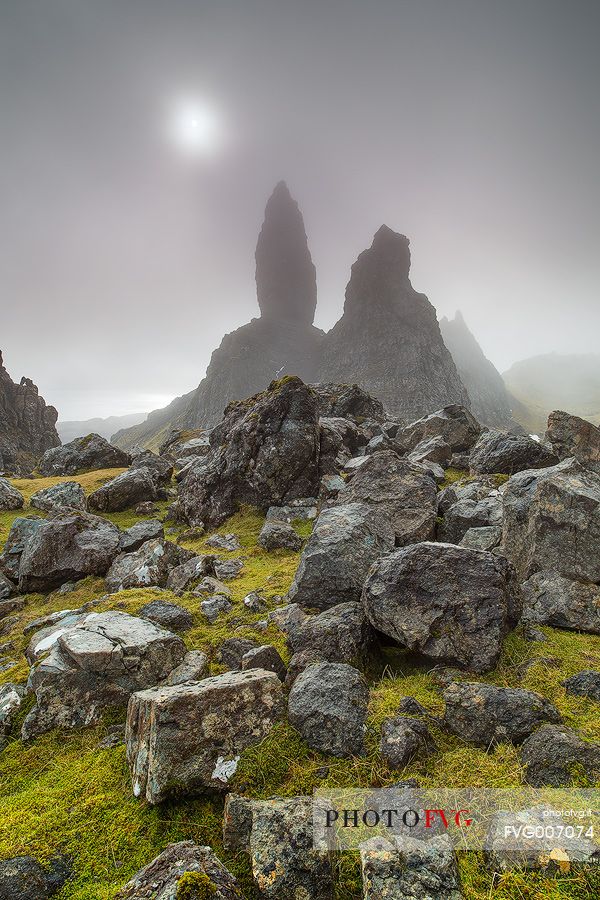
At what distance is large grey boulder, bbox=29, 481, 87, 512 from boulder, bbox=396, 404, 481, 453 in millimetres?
22960

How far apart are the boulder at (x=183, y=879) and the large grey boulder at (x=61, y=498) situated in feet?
78.8

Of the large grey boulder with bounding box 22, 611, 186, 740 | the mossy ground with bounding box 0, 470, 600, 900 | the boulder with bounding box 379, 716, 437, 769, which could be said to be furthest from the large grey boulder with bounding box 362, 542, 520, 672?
the large grey boulder with bounding box 22, 611, 186, 740

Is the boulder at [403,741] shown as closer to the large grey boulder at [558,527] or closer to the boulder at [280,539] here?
the large grey boulder at [558,527]

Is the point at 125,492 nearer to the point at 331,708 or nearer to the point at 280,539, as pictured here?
the point at 280,539

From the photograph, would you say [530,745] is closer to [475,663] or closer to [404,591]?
[475,663]

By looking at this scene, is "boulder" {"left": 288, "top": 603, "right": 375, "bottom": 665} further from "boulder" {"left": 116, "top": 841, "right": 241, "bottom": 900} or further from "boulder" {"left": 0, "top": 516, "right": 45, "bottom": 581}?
"boulder" {"left": 0, "top": 516, "right": 45, "bottom": 581}

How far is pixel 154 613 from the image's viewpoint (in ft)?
32.8

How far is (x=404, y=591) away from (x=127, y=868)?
5.58 metres

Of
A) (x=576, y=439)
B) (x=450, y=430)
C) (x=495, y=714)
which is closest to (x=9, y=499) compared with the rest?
(x=495, y=714)

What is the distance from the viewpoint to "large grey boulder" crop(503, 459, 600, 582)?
927 cm

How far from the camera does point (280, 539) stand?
1714cm

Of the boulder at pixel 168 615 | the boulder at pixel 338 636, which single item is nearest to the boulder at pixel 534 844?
the boulder at pixel 338 636

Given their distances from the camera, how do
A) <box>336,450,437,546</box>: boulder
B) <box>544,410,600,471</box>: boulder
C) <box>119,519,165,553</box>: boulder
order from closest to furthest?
<box>336,450,437,546</box>: boulder
<box>119,519,165,553</box>: boulder
<box>544,410,600,471</box>: boulder

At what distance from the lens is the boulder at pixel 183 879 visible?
349 cm
